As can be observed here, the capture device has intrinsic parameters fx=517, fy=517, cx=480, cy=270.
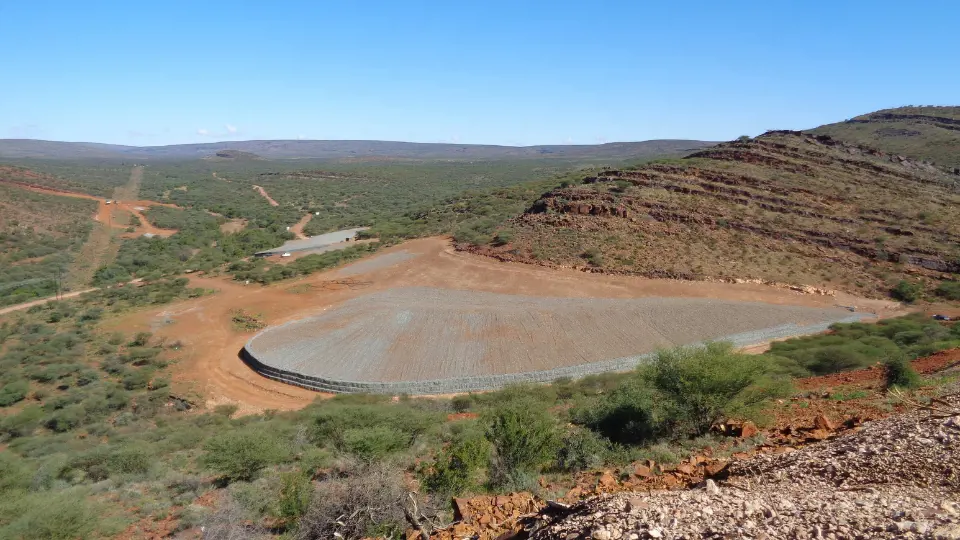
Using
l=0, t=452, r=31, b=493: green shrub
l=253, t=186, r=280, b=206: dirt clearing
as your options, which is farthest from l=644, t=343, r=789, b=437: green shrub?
l=253, t=186, r=280, b=206: dirt clearing

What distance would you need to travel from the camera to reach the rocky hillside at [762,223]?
3266 cm

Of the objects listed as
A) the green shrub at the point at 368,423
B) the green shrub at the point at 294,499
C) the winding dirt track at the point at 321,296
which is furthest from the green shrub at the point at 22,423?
the green shrub at the point at 294,499

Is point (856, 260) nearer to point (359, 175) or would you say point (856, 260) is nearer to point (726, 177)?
point (726, 177)

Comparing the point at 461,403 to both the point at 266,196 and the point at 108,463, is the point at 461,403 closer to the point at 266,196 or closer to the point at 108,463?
the point at 108,463

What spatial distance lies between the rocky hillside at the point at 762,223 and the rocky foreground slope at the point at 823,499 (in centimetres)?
2737

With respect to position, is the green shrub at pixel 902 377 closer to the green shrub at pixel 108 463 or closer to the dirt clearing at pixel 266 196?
the green shrub at pixel 108 463

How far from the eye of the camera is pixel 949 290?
2903 centimetres

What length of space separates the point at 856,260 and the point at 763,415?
94.6 feet

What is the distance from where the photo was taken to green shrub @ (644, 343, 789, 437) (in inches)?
428

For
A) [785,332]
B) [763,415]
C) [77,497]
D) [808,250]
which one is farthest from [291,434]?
[808,250]

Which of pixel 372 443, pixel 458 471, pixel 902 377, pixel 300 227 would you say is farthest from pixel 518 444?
pixel 300 227

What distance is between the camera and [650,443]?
1075 cm

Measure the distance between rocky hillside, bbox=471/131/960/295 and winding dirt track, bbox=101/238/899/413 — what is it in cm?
203

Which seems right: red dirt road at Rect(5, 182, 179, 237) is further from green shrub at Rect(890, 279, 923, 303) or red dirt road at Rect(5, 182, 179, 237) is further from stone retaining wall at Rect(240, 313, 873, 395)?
green shrub at Rect(890, 279, 923, 303)
